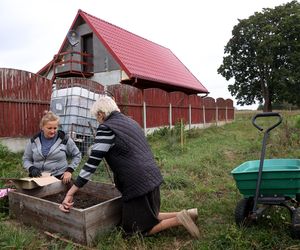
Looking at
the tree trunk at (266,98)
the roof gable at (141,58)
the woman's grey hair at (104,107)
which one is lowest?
the woman's grey hair at (104,107)

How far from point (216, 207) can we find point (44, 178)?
2.29 meters

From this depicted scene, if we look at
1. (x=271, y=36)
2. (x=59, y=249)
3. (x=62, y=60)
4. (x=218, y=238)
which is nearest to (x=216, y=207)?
(x=218, y=238)

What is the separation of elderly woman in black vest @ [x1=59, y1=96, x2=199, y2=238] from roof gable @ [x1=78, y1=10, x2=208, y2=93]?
451 inches

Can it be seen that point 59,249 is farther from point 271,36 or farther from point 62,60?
point 271,36

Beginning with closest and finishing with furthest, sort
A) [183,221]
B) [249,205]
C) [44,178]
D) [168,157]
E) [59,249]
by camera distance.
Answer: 1. [59,249]
2. [183,221]
3. [249,205]
4. [44,178]
5. [168,157]

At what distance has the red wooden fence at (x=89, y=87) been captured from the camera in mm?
7926

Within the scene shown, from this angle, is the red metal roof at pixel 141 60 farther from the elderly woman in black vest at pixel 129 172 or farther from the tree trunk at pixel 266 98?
the elderly woman in black vest at pixel 129 172

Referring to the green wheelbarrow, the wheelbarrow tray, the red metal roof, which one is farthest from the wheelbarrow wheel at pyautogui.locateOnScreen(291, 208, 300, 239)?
the red metal roof

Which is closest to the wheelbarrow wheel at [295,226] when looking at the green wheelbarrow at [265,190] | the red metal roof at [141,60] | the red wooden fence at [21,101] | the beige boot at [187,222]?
the green wheelbarrow at [265,190]

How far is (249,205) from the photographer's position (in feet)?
12.6

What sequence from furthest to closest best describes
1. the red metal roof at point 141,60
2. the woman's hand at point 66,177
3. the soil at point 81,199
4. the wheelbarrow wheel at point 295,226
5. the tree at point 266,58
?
the tree at point 266,58, the red metal roof at point 141,60, the woman's hand at point 66,177, the soil at point 81,199, the wheelbarrow wheel at point 295,226

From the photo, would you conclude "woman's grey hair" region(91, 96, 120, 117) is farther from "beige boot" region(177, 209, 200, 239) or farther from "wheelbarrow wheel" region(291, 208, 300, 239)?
"wheelbarrow wheel" region(291, 208, 300, 239)

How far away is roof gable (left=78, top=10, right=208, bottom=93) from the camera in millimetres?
15727

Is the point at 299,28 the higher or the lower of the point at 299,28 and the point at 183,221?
the higher
